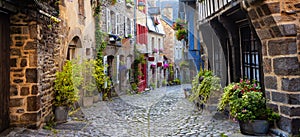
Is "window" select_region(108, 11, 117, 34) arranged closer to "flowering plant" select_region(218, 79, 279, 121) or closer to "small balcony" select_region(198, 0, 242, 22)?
"small balcony" select_region(198, 0, 242, 22)

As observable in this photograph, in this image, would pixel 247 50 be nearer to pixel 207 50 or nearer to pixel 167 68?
pixel 207 50

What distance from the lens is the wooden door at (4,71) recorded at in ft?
15.3

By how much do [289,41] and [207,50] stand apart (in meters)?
4.88

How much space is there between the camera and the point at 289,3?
3.79 m

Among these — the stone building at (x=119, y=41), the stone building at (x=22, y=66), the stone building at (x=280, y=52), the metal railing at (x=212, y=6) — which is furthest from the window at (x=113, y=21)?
the stone building at (x=280, y=52)

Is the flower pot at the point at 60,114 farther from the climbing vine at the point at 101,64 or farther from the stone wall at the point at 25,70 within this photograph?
the climbing vine at the point at 101,64

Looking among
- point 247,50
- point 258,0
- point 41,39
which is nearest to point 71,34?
point 41,39

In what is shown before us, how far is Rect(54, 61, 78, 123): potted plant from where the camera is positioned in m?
6.13

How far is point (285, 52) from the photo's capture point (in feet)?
12.7

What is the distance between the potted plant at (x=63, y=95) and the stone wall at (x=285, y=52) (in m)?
4.10

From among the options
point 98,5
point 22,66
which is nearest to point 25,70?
point 22,66

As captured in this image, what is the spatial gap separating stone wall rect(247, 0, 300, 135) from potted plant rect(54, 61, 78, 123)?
13.5 feet

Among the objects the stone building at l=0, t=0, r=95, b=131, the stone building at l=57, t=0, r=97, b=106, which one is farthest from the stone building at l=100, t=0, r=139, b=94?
the stone building at l=0, t=0, r=95, b=131

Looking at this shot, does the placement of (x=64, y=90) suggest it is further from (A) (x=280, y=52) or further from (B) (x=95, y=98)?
(A) (x=280, y=52)
